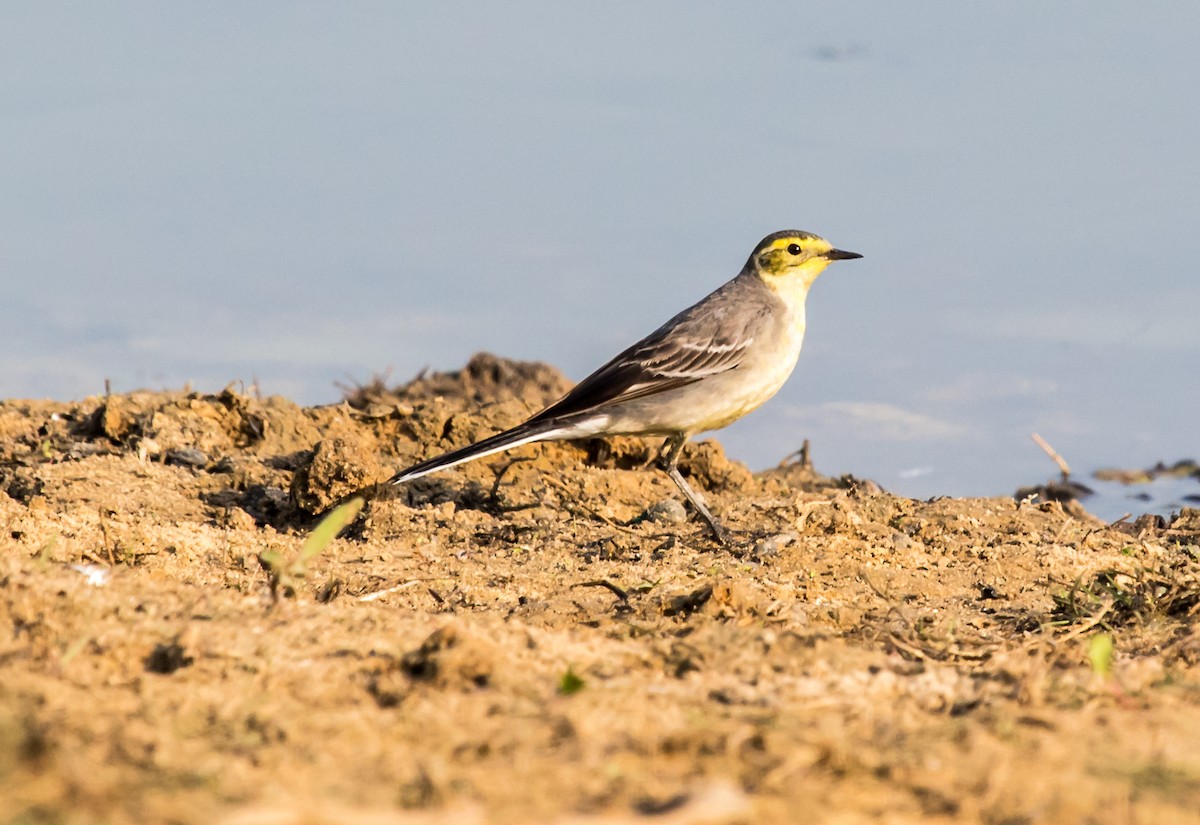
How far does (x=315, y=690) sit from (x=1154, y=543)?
20.7 feet

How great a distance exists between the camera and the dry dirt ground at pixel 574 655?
3.29m

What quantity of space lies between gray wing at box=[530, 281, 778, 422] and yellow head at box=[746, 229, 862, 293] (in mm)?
258

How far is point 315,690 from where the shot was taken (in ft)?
13.7

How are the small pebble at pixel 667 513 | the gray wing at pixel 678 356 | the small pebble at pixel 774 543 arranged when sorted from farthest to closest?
1. the gray wing at pixel 678 356
2. the small pebble at pixel 667 513
3. the small pebble at pixel 774 543

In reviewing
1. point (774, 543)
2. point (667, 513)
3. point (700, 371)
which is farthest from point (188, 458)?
point (774, 543)

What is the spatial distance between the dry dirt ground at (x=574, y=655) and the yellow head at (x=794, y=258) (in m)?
1.92

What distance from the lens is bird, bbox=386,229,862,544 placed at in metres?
8.95

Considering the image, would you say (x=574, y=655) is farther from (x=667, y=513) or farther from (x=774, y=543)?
(x=667, y=513)

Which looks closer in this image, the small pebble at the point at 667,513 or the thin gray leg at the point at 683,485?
the thin gray leg at the point at 683,485

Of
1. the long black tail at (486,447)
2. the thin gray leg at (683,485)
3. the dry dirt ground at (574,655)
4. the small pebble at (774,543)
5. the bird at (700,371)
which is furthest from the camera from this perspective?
the bird at (700,371)

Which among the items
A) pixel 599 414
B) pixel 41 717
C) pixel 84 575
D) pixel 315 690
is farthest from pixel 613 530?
pixel 41 717

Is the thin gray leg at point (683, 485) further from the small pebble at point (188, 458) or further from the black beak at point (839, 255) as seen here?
the small pebble at point (188, 458)

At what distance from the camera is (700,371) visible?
9.25 meters

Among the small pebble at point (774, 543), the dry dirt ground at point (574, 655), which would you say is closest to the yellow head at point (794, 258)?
the dry dirt ground at point (574, 655)
